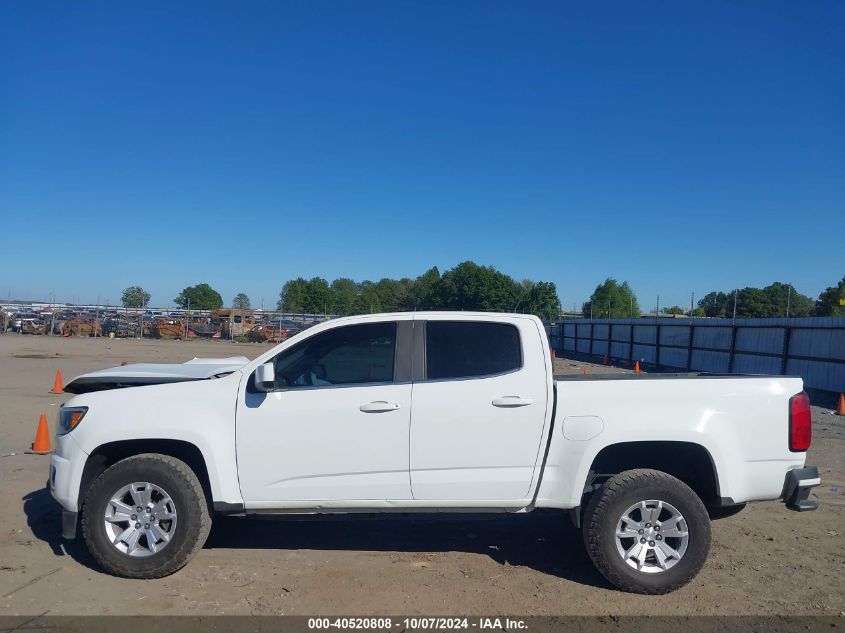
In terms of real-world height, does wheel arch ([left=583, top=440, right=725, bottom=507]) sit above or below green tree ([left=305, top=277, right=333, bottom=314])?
below

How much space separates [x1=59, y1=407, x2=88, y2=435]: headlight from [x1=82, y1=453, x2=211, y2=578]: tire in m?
0.47

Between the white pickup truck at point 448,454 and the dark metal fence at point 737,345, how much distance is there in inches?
423

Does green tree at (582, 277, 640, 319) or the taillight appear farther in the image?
green tree at (582, 277, 640, 319)

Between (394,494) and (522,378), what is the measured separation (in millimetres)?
1273

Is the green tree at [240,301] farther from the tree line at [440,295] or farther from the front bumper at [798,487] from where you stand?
the front bumper at [798,487]

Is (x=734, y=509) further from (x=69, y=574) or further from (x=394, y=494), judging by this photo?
(x=69, y=574)

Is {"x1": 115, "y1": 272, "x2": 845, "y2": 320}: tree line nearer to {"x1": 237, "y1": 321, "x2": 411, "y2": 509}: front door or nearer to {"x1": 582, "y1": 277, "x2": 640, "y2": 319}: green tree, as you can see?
{"x1": 582, "y1": 277, "x2": 640, "y2": 319}: green tree

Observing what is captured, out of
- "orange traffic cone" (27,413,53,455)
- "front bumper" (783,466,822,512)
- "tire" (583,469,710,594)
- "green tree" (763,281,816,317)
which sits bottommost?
"orange traffic cone" (27,413,53,455)

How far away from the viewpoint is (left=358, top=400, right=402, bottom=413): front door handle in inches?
193

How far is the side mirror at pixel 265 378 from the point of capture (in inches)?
190

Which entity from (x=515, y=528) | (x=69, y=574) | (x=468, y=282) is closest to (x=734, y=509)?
(x=515, y=528)

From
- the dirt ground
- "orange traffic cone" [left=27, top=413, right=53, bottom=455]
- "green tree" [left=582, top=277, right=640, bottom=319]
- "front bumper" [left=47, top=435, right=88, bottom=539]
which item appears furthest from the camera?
"green tree" [left=582, top=277, right=640, bottom=319]

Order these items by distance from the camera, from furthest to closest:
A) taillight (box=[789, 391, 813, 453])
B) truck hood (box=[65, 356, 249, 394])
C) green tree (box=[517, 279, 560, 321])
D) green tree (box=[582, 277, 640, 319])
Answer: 1. green tree (box=[582, 277, 640, 319])
2. green tree (box=[517, 279, 560, 321])
3. truck hood (box=[65, 356, 249, 394])
4. taillight (box=[789, 391, 813, 453])

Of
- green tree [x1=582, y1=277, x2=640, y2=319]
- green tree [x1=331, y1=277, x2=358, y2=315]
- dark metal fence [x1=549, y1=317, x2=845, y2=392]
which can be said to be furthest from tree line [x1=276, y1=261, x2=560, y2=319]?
green tree [x1=582, y1=277, x2=640, y2=319]
